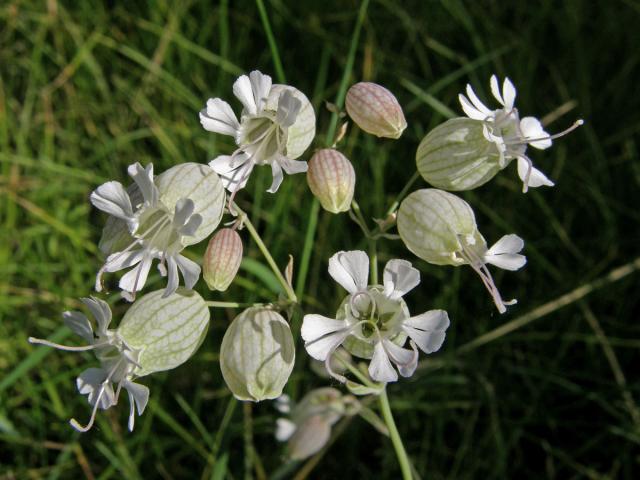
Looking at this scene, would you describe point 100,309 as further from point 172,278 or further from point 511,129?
point 511,129

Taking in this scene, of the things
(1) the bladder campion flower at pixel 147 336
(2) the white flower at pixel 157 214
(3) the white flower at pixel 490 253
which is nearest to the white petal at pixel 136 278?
(2) the white flower at pixel 157 214

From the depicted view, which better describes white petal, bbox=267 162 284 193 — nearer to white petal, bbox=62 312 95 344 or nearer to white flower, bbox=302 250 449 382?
white flower, bbox=302 250 449 382

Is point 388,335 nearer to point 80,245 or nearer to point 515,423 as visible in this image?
point 515,423

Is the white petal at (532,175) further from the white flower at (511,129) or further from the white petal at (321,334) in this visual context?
the white petal at (321,334)

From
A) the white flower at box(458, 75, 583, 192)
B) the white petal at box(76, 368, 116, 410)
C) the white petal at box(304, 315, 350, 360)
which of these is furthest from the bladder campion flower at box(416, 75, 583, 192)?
the white petal at box(76, 368, 116, 410)

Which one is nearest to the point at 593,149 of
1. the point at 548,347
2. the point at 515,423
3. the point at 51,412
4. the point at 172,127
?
the point at 548,347

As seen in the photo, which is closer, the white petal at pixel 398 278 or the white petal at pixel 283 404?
the white petal at pixel 398 278
